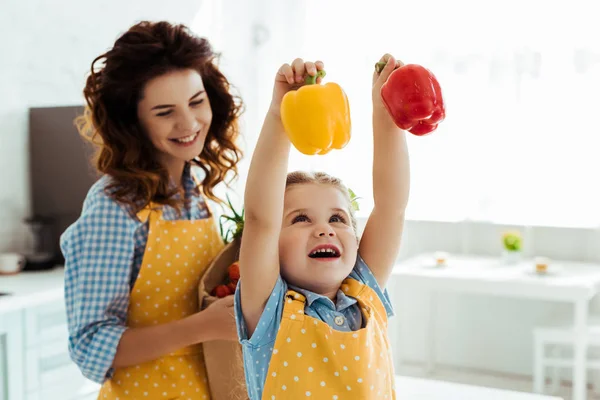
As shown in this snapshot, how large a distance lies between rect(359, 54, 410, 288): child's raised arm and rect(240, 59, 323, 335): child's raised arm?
16 cm

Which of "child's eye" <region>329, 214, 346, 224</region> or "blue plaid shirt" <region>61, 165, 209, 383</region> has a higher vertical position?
"child's eye" <region>329, 214, 346, 224</region>

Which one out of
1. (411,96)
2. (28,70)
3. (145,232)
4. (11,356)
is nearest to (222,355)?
(145,232)

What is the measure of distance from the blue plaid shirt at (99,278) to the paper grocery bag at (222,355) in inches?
5.7

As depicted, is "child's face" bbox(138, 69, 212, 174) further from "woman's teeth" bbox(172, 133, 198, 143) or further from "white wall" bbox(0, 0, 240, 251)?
"white wall" bbox(0, 0, 240, 251)

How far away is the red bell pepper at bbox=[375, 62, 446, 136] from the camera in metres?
0.84

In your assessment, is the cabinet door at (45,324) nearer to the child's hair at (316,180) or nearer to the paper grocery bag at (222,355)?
the paper grocery bag at (222,355)

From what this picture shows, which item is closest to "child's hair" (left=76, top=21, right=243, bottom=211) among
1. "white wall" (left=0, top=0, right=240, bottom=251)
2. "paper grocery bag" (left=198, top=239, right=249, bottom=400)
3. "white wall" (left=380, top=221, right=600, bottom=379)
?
"paper grocery bag" (left=198, top=239, right=249, bottom=400)

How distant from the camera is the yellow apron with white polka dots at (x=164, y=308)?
1291 millimetres

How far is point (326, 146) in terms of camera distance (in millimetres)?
792

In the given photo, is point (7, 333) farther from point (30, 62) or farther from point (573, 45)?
point (573, 45)

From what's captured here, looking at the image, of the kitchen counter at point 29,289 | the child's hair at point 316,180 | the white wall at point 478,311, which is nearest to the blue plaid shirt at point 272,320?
the child's hair at point 316,180

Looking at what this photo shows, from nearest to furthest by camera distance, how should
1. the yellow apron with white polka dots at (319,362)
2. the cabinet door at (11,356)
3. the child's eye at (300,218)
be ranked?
the yellow apron with white polka dots at (319,362) < the child's eye at (300,218) < the cabinet door at (11,356)

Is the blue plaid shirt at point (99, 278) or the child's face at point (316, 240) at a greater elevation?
the child's face at point (316, 240)

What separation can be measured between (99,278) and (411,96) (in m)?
0.67
